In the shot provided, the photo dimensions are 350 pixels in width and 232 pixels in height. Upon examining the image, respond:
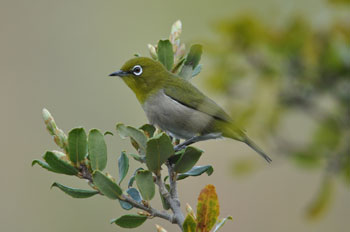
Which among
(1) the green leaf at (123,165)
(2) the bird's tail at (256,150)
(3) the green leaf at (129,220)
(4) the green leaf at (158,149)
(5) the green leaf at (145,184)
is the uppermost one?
(2) the bird's tail at (256,150)

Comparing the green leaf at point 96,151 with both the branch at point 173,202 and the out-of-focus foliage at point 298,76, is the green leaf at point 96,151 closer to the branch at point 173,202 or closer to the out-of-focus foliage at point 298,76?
the branch at point 173,202

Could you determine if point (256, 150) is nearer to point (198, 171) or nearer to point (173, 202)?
point (198, 171)

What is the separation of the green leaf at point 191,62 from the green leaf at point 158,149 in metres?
0.49

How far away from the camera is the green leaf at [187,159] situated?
1.62m

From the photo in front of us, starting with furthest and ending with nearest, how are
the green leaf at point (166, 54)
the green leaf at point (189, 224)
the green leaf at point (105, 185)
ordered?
1. the green leaf at point (166, 54)
2. the green leaf at point (105, 185)
3. the green leaf at point (189, 224)

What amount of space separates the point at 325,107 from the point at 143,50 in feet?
17.1

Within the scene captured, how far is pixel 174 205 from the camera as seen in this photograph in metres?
1.54

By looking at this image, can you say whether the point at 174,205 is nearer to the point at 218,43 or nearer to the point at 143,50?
the point at 218,43

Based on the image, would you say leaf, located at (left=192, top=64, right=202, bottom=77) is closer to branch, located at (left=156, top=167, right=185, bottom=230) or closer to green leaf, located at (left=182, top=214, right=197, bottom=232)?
branch, located at (left=156, top=167, right=185, bottom=230)

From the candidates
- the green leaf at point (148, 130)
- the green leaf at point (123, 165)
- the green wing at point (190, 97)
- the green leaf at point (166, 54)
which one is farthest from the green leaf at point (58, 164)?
the green wing at point (190, 97)

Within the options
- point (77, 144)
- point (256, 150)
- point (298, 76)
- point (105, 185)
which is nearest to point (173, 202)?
point (105, 185)

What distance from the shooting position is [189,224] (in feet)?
4.62

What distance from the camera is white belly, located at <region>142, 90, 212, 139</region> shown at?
8.46 ft

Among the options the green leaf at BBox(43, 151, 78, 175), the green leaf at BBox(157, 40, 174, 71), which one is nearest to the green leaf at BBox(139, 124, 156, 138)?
A: the green leaf at BBox(157, 40, 174, 71)
